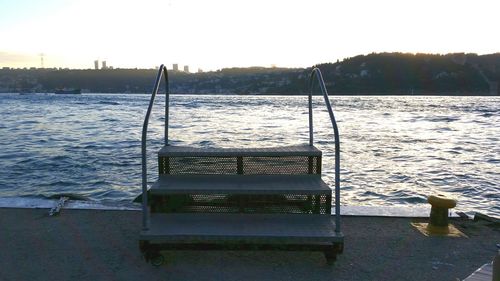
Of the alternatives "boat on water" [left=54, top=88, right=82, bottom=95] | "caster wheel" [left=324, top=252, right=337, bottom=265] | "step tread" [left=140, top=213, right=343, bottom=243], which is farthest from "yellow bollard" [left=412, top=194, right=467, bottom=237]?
"boat on water" [left=54, top=88, right=82, bottom=95]

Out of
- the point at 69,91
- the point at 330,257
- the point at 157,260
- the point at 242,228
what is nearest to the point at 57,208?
the point at 157,260

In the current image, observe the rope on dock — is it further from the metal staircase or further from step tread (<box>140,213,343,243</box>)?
step tread (<box>140,213,343,243</box>)

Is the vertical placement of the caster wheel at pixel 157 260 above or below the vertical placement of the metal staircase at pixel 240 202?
below

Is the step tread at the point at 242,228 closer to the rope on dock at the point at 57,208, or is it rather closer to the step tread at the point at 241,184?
the step tread at the point at 241,184

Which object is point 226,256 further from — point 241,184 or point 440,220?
point 440,220

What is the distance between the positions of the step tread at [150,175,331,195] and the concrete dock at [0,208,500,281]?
2.18 feet

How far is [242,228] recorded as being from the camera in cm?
441

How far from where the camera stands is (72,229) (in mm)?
5238

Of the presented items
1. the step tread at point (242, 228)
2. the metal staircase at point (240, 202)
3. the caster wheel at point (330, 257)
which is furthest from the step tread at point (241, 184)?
the caster wheel at point (330, 257)

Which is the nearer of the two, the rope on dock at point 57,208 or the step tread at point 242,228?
the step tread at point 242,228

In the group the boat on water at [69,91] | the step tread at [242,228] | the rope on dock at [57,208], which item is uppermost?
the boat on water at [69,91]

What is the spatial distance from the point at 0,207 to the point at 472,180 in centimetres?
1285

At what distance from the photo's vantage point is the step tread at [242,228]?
416cm

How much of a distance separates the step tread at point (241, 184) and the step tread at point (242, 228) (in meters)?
0.32
